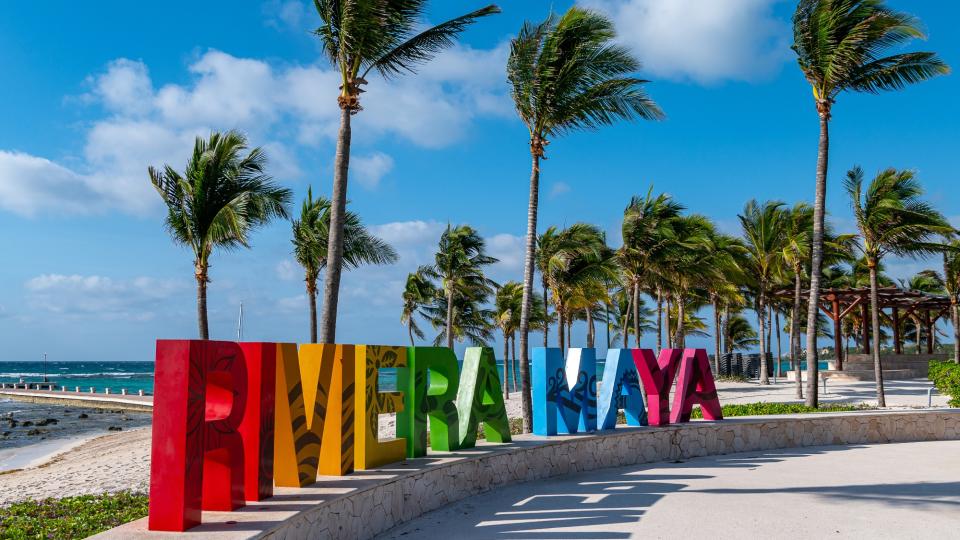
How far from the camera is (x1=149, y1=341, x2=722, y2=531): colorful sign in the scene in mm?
5492

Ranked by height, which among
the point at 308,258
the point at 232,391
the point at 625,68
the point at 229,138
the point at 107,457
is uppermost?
the point at 625,68

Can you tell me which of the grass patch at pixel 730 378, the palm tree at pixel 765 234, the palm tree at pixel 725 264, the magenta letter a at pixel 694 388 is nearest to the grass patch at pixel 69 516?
the magenta letter a at pixel 694 388

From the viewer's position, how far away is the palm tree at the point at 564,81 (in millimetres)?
15469

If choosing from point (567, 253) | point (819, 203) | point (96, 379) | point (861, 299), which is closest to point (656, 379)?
point (819, 203)

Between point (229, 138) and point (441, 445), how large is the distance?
11.1m

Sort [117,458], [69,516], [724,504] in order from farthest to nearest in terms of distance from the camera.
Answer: [117,458], [69,516], [724,504]

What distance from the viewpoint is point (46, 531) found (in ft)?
25.6

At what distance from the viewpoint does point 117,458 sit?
71.4ft

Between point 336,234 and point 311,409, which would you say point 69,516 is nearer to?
point 311,409

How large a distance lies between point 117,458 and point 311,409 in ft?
58.0

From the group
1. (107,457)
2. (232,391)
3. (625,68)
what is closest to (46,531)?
(232,391)

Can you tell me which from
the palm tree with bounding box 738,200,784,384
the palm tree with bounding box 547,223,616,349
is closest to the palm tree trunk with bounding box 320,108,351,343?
the palm tree with bounding box 547,223,616,349

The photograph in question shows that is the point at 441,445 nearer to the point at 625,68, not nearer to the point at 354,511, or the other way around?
the point at 354,511

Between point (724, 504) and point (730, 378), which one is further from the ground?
point (724, 504)
